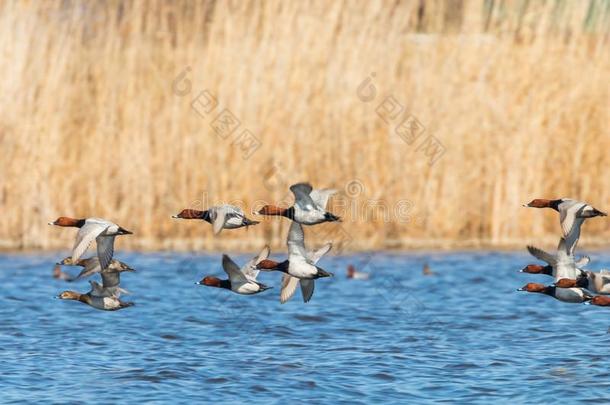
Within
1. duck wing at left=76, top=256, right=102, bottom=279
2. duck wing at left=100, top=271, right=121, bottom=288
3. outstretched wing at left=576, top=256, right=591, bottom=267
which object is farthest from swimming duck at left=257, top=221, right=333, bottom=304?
outstretched wing at left=576, top=256, right=591, bottom=267

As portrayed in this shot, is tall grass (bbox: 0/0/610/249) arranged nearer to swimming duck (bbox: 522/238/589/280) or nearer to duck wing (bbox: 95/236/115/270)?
swimming duck (bbox: 522/238/589/280)

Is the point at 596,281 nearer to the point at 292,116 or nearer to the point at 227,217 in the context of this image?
the point at 227,217

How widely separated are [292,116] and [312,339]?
13.7 feet

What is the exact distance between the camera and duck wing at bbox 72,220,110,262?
7512mm

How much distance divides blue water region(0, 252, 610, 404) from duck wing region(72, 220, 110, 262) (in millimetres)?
1109

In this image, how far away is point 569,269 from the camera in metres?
8.59

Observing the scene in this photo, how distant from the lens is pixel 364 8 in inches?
573

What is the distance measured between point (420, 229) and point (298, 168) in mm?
1727

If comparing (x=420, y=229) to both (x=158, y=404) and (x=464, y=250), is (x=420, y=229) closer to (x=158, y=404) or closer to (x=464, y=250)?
(x=464, y=250)

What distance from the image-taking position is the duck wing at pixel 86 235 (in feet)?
24.6

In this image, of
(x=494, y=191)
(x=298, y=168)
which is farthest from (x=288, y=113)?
(x=494, y=191)

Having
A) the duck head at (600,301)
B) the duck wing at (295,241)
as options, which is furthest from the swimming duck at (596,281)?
the duck wing at (295,241)

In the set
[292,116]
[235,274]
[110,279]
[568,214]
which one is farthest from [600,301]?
[292,116]

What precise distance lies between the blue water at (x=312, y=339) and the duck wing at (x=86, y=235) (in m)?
1.11
